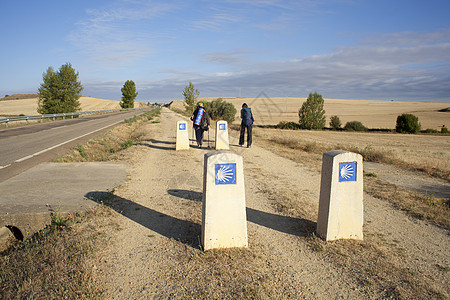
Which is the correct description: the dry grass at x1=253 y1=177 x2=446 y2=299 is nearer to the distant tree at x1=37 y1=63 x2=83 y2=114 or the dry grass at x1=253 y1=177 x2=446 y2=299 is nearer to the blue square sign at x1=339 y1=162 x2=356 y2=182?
the blue square sign at x1=339 y1=162 x2=356 y2=182

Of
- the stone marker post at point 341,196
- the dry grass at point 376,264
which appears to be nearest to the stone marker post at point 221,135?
the dry grass at point 376,264

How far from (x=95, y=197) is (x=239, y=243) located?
3549 millimetres

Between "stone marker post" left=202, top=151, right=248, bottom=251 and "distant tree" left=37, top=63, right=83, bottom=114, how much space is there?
54656 millimetres

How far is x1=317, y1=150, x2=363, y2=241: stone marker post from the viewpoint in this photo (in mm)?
4684

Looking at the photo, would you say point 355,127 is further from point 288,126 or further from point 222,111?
point 222,111

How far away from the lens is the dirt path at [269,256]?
349 cm

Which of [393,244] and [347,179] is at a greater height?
[347,179]

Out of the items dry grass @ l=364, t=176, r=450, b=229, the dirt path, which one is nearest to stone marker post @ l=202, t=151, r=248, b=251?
the dirt path

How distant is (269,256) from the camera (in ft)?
14.0

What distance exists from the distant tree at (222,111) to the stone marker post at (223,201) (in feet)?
157

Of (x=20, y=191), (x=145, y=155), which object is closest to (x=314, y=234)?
(x=20, y=191)

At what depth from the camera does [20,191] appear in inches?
263

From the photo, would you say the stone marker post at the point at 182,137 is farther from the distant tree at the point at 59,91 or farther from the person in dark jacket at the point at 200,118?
the distant tree at the point at 59,91

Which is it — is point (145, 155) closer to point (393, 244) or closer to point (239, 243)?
point (239, 243)
